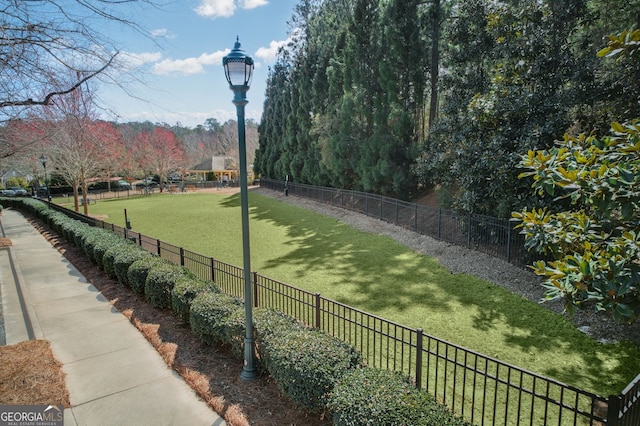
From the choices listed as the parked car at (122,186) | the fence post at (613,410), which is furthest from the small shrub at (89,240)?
the parked car at (122,186)

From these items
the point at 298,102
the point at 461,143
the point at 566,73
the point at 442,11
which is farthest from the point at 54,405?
the point at 298,102

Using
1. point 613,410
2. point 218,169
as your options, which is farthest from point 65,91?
point 218,169

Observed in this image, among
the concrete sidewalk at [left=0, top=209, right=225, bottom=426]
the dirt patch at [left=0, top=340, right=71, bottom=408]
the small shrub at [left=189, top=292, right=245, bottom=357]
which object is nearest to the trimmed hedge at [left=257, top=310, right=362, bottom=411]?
the small shrub at [left=189, top=292, right=245, bottom=357]

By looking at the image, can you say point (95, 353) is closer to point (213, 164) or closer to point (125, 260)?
point (125, 260)

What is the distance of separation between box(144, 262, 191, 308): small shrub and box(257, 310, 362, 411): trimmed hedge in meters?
3.34

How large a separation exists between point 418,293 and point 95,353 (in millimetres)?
6594

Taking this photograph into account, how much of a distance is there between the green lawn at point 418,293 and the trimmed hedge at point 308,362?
9.83 ft

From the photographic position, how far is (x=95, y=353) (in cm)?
596

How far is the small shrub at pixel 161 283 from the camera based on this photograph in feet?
24.2

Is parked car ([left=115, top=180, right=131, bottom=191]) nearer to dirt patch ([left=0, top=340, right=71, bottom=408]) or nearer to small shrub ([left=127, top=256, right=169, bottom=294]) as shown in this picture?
small shrub ([left=127, top=256, right=169, bottom=294])

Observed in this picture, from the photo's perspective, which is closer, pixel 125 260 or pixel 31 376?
pixel 31 376

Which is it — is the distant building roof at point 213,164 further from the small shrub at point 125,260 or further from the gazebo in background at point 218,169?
the small shrub at point 125,260

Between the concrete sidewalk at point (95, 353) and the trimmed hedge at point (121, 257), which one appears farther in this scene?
the trimmed hedge at point (121, 257)

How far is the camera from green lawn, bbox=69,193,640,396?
5.85 meters
